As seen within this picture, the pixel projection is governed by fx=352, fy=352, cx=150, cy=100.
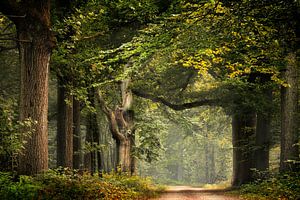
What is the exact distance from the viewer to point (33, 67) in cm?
1001

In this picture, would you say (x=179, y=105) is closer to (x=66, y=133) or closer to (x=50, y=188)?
(x=66, y=133)

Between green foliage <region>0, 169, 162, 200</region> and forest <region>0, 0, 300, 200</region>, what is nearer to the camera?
green foliage <region>0, 169, 162, 200</region>

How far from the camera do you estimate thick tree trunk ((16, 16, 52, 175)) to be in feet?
32.2

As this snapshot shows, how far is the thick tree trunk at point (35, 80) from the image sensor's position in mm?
9820

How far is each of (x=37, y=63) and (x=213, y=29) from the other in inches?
206

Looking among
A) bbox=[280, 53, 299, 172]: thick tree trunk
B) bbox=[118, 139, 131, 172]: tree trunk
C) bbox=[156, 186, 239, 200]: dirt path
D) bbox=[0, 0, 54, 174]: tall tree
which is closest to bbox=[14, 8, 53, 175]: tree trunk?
bbox=[0, 0, 54, 174]: tall tree

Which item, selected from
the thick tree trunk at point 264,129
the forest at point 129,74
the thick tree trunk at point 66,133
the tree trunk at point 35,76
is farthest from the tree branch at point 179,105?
the tree trunk at point 35,76

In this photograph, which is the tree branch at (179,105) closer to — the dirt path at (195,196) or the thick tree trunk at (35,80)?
the dirt path at (195,196)

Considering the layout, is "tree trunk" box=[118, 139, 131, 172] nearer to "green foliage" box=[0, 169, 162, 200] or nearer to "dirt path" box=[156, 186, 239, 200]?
"dirt path" box=[156, 186, 239, 200]

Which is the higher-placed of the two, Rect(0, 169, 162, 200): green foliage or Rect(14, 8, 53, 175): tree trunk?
Rect(14, 8, 53, 175): tree trunk

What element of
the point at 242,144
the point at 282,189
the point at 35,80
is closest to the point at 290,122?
the point at 282,189

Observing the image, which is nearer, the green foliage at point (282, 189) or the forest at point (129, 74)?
the forest at point (129, 74)

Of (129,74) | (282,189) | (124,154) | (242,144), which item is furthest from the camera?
(242,144)

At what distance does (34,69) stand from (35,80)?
32cm
